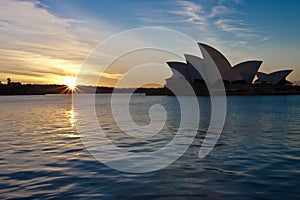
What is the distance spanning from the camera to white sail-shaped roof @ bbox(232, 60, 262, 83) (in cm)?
8338

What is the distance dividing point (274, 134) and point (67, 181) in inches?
410

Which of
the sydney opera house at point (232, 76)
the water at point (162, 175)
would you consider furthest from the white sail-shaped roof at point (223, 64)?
the water at point (162, 175)

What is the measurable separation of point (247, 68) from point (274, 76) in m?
13.1

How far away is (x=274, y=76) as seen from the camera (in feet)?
301

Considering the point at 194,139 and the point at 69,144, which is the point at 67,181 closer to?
the point at 69,144

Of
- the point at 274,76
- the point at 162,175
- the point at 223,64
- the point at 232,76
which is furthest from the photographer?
the point at 274,76

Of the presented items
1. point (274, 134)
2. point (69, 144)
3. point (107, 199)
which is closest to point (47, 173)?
point (107, 199)

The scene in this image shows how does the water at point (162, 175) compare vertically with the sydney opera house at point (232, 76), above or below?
below

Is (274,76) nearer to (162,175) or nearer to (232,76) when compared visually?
(232,76)

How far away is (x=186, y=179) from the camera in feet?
20.5

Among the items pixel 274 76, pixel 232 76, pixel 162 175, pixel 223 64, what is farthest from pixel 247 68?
pixel 162 175

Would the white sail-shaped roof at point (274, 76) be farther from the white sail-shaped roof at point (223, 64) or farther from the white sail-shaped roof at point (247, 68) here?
the white sail-shaped roof at point (223, 64)

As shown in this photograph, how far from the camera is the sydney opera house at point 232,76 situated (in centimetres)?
8012

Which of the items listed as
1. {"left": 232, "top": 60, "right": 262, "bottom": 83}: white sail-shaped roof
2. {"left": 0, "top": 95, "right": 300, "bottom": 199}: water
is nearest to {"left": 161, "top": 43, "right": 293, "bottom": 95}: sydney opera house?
{"left": 232, "top": 60, "right": 262, "bottom": 83}: white sail-shaped roof
